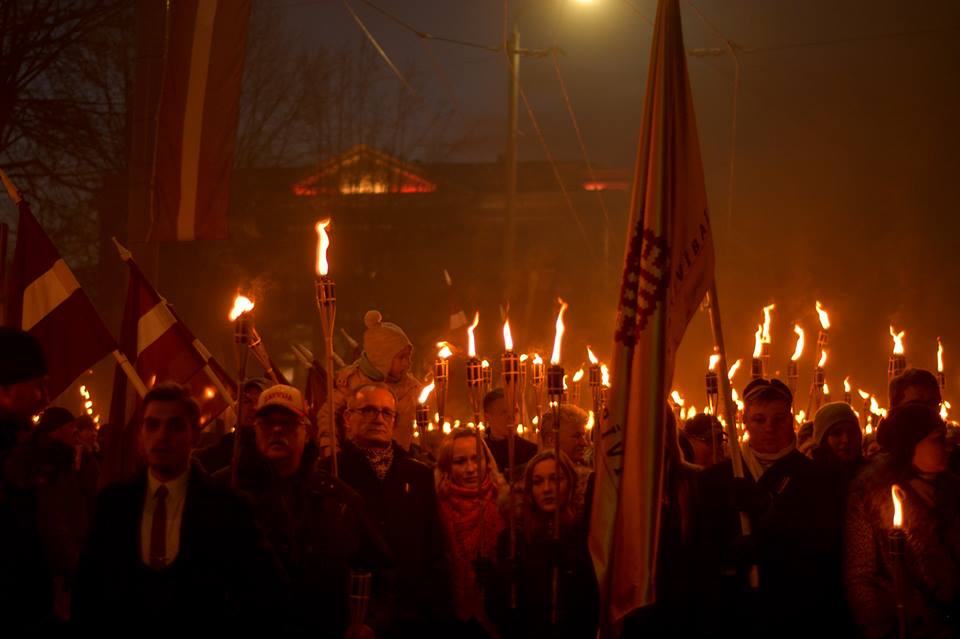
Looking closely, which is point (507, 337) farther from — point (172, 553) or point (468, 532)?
point (172, 553)

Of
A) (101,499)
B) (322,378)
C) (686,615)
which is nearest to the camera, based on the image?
(101,499)

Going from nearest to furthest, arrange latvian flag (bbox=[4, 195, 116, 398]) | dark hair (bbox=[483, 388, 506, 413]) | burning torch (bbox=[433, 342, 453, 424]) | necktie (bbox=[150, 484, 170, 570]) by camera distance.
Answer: necktie (bbox=[150, 484, 170, 570]) < burning torch (bbox=[433, 342, 453, 424]) < latvian flag (bbox=[4, 195, 116, 398]) < dark hair (bbox=[483, 388, 506, 413])

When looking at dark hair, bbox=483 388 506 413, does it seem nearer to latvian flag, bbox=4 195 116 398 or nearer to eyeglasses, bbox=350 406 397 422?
eyeglasses, bbox=350 406 397 422

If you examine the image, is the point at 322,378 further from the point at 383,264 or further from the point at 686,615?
the point at 383,264

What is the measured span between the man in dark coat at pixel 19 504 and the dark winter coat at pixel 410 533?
1741mm

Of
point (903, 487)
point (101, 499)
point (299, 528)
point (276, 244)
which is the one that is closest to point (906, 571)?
point (903, 487)

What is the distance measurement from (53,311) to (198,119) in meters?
1.51

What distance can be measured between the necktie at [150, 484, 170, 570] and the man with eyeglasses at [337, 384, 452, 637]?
1.47m

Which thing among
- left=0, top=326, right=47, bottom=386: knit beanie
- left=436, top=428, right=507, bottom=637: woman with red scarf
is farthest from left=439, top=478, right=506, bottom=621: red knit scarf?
left=0, top=326, right=47, bottom=386: knit beanie

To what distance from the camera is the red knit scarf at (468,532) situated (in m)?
5.64

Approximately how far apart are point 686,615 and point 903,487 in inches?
46.4

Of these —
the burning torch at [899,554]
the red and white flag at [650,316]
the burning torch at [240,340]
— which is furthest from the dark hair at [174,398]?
the burning torch at [899,554]

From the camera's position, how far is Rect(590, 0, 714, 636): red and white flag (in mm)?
4844

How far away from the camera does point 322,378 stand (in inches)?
388
